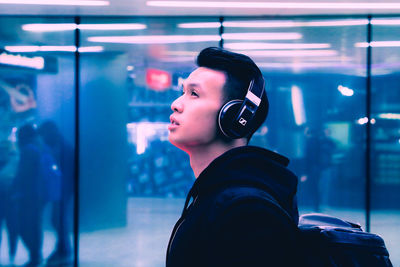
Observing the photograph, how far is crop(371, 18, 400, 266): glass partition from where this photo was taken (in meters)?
5.16

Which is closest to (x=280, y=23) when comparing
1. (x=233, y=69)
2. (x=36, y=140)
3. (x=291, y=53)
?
(x=291, y=53)

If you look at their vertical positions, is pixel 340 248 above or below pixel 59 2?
below

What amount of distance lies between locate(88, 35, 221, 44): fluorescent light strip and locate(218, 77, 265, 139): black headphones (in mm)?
4113

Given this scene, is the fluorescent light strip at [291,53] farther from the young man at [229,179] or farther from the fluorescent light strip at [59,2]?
the young man at [229,179]

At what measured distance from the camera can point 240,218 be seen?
2.77 ft

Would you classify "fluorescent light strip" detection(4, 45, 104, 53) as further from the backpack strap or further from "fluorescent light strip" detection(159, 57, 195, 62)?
the backpack strap

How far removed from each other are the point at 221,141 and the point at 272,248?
43 centimetres

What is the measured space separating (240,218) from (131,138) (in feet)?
14.8

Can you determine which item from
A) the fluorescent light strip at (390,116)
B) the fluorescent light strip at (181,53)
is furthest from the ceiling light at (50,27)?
the fluorescent light strip at (390,116)

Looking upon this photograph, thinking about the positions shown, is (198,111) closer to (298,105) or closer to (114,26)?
(298,105)

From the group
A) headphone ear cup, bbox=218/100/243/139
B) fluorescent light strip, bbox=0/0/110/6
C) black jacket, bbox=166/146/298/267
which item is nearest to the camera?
black jacket, bbox=166/146/298/267

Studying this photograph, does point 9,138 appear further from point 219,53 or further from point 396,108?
point 396,108

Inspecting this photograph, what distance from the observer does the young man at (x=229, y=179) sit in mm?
828

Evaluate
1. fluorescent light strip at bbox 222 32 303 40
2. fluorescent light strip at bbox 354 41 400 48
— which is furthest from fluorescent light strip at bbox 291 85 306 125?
fluorescent light strip at bbox 354 41 400 48
